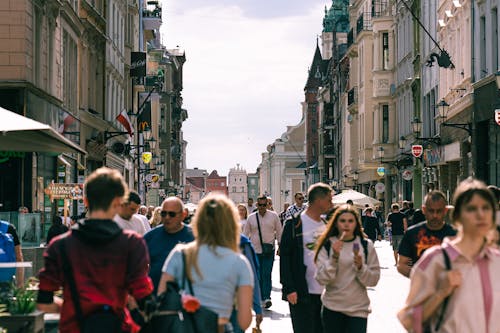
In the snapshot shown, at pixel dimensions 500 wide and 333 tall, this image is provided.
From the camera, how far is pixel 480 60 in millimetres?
30953

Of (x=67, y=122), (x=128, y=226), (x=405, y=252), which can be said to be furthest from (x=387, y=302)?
(x=67, y=122)

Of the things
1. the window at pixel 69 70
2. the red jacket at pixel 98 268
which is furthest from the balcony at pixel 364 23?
the red jacket at pixel 98 268

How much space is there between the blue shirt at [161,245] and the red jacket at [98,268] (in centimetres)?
303

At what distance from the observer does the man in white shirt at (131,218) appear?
12.1 m

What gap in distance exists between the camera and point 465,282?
6.11 m

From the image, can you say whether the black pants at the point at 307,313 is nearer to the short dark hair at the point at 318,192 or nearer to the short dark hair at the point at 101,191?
the short dark hair at the point at 318,192

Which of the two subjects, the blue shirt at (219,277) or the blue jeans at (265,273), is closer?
the blue shirt at (219,277)

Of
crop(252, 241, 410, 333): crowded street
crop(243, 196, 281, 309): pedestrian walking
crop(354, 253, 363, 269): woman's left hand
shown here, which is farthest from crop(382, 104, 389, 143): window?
crop(354, 253, 363, 269): woman's left hand

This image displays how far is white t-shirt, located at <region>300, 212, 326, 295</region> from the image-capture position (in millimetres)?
10766

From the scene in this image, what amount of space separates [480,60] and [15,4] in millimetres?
12379

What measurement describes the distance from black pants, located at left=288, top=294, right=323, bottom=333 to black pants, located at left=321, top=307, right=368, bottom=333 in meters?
1.15

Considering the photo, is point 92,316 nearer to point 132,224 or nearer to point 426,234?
point 426,234

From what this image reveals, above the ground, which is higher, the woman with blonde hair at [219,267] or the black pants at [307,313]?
the woman with blonde hair at [219,267]

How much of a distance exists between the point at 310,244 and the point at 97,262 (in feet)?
14.9
